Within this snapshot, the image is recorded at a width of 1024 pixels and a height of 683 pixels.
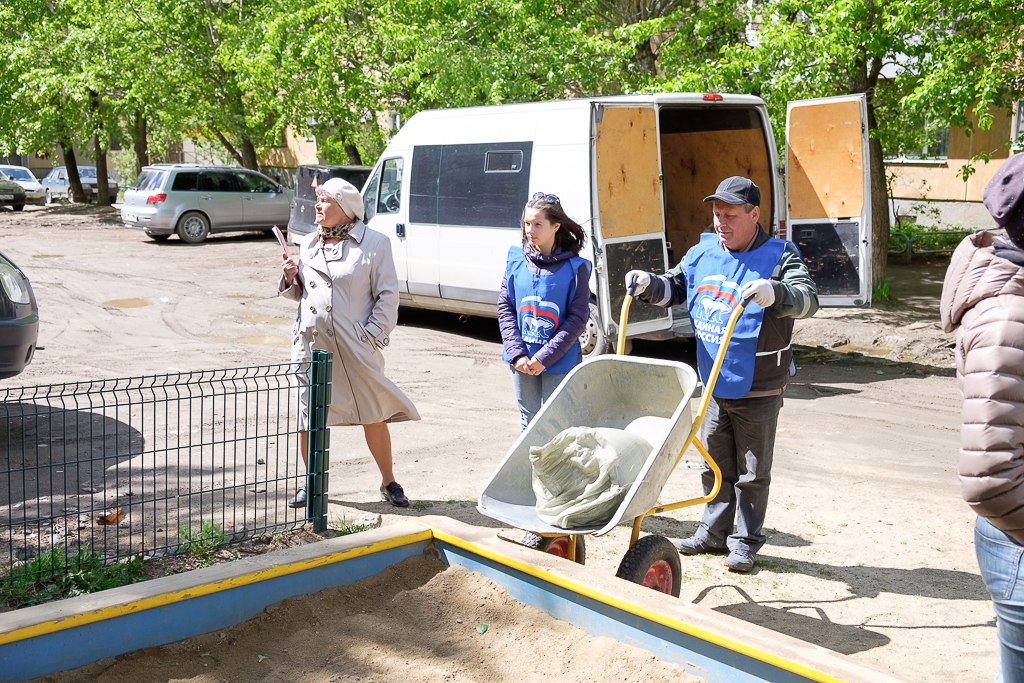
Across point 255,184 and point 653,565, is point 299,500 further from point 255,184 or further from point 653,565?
point 255,184

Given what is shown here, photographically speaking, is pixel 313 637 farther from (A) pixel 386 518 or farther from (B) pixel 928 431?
(B) pixel 928 431

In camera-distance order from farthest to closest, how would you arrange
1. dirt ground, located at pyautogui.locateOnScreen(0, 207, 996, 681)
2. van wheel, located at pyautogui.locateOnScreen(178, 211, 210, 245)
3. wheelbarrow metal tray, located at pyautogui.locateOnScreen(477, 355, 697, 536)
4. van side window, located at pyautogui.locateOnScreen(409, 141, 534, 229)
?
van wheel, located at pyautogui.locateOnScreen(178, 211, 210, 245)
van side window, located at pyautogui.locateOnScreen(409, 141, 534, 229)
dirt ground, located at pyautogui.locateOnScreen(0, 207, 996, 681)
wheelbarrow metal tray, located at pyautogui.locateOnScreen(477, 355, 697, 536)

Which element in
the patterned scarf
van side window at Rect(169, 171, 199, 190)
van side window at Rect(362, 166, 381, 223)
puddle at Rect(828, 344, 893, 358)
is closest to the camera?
the patterned scarf

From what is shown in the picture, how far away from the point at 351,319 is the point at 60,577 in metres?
1.95

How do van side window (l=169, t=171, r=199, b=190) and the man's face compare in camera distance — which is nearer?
the man's face

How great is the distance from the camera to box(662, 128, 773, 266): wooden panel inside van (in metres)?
11.0

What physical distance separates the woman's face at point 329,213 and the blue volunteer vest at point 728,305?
1.99 meters

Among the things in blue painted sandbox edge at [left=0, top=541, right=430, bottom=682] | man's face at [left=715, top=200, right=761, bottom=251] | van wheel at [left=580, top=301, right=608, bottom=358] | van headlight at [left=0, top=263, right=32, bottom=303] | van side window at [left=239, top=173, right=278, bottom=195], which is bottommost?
blue painted sandbox edge at [left=0, top=541, right=430, bottom=682]

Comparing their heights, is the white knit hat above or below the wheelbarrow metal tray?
above

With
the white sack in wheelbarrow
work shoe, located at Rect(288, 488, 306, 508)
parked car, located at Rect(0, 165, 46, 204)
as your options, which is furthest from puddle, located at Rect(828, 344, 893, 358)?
parked car, located at Rect(0, 165, 46, 204)

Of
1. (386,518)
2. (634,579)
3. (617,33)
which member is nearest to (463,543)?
(634,579)

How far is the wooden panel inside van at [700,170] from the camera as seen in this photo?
11031mm

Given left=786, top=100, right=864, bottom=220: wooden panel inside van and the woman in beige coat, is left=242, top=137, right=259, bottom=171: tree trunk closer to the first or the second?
left=786, top=100, right=864, bottom=220: wooden panel inside van

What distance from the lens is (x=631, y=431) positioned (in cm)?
469
